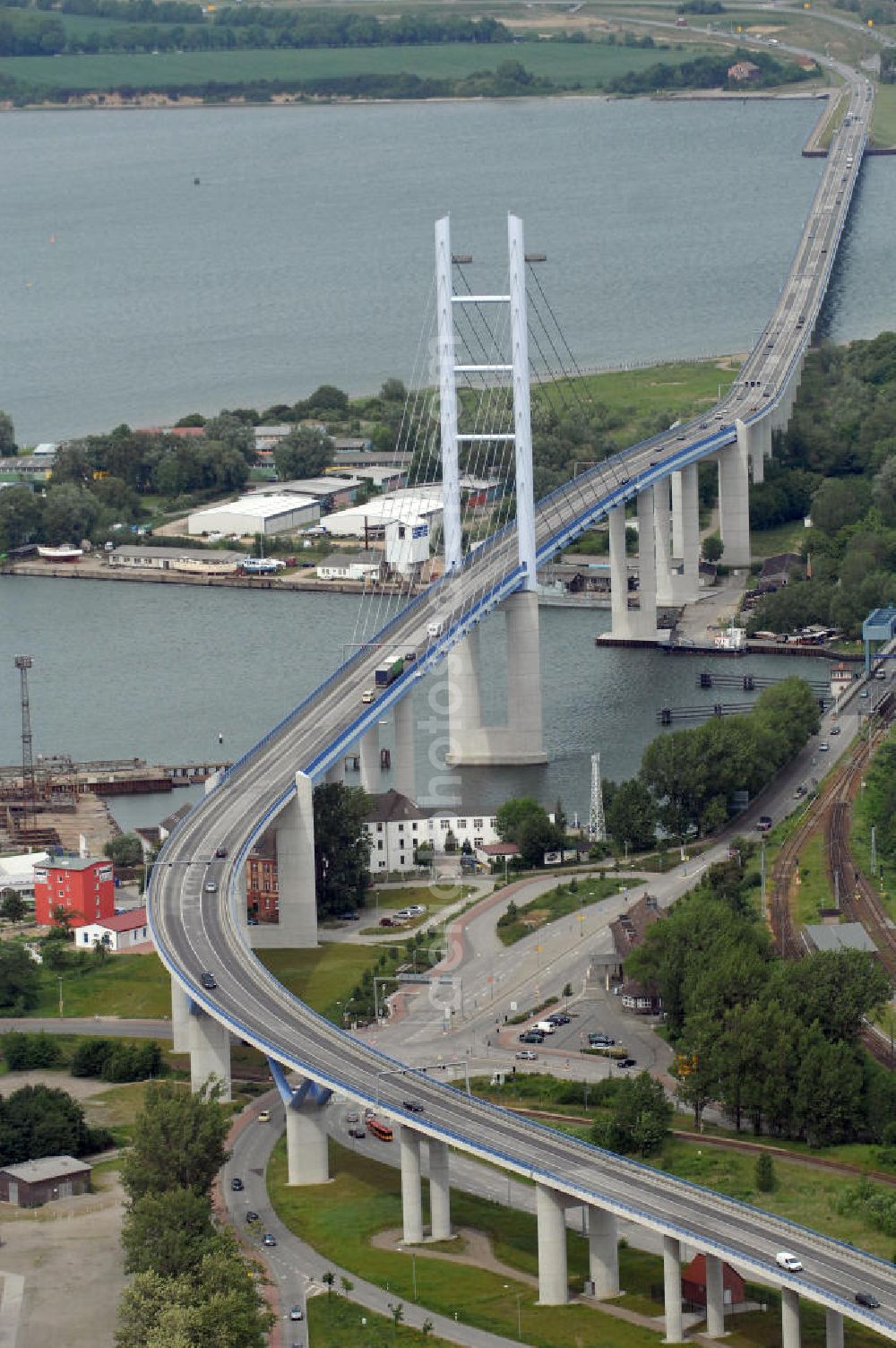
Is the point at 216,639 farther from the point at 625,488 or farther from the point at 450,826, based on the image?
the point at 450,826

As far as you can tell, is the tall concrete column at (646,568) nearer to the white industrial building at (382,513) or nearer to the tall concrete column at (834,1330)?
the white industrial building at (382,513)

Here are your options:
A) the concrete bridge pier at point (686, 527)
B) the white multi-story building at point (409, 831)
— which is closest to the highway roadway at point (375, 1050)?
the concrete bridge pier at point (686, 527)

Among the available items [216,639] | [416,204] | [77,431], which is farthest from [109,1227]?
[416,204]

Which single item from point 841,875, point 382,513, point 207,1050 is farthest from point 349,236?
A: point 207,1050

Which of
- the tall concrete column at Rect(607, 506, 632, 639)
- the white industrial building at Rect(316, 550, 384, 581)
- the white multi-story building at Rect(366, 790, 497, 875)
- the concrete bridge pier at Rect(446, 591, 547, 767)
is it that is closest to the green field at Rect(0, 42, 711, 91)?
the white industrial building at Rect(316, 550, 384, 581)

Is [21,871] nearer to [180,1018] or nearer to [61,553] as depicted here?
[180,1018]

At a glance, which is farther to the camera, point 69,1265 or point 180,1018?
point 180,1018
